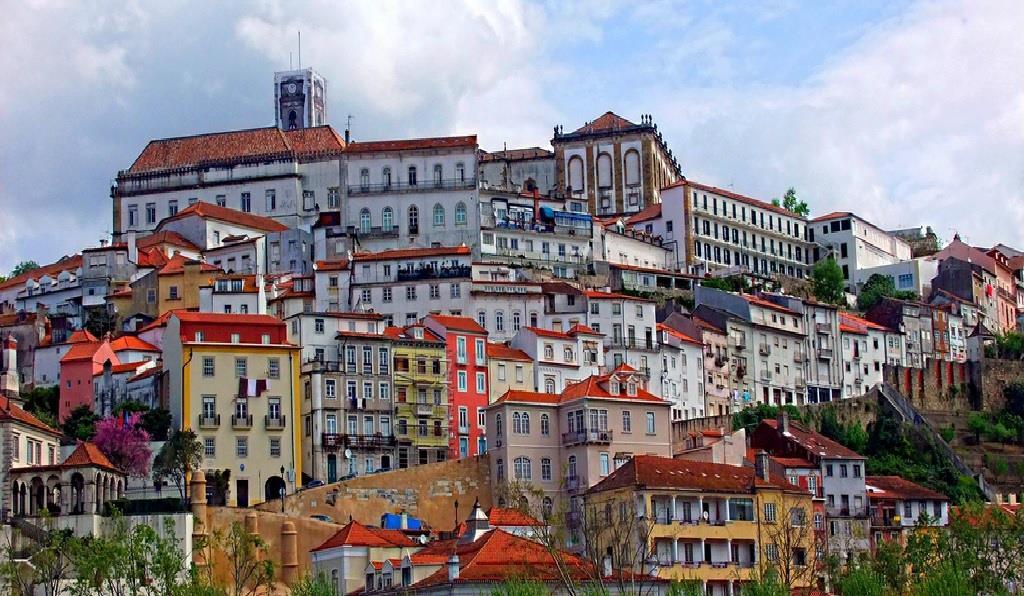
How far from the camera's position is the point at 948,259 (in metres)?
155

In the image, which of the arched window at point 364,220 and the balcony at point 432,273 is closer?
the balcony at point 432,273

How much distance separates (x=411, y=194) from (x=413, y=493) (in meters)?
43.4

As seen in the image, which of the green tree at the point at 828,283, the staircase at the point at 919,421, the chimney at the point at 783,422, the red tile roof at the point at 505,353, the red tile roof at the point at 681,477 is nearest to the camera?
the red tile roof at the point at 681,477

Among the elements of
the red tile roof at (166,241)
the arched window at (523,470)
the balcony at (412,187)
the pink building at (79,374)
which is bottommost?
the arched window at (523,470)

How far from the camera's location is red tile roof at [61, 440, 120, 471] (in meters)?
85.8

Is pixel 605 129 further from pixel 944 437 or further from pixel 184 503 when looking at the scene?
pixel 184 503

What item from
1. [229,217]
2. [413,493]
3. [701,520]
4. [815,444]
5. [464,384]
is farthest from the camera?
[229,217]

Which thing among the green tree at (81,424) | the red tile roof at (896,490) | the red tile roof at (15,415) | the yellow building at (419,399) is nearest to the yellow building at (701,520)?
the red tile roof at (896,490)

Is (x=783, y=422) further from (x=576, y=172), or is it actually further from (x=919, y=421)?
Result: (x=576, y=172)

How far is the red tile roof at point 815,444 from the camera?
9875 cm

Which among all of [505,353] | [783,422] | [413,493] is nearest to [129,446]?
[413,493]

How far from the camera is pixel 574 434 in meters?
94.5

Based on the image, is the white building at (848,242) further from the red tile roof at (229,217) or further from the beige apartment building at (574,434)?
the beige apartment building at (574,434)

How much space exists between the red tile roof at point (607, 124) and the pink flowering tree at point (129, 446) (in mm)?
63704
